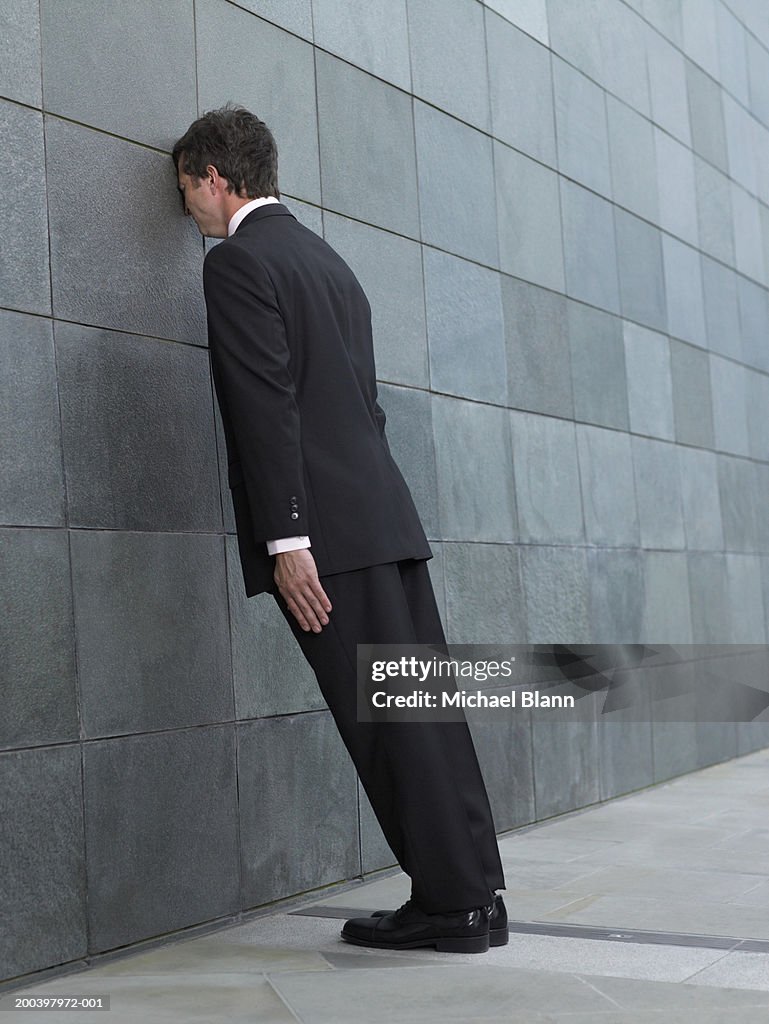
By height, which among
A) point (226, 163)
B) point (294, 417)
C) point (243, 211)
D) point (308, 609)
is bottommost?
point (308, 609)

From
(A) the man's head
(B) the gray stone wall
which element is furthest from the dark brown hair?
(B) the gray stone wall

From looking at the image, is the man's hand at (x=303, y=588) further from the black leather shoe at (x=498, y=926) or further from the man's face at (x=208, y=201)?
the man's face at (x=208, y=201)

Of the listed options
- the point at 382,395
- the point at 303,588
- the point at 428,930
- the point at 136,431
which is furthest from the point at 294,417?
the point at 382,395

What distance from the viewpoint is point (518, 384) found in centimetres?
538

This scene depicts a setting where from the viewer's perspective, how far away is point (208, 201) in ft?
11.5

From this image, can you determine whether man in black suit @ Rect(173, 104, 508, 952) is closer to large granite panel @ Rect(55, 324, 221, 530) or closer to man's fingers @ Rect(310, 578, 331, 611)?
man's fingers @ Rect(310, 578, 331, 611)

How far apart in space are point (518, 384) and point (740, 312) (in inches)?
119

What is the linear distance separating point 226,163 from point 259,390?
0.72 m

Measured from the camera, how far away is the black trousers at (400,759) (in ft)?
10.3

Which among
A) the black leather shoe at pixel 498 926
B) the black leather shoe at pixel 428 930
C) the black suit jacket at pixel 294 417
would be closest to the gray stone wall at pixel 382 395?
the black suit jacket at pixel 294 417

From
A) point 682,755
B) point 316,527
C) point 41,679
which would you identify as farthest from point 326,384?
point 682,755

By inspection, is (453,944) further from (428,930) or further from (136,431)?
(136,431)

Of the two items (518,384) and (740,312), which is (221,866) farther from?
(740,312)

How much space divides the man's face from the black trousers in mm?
1003
